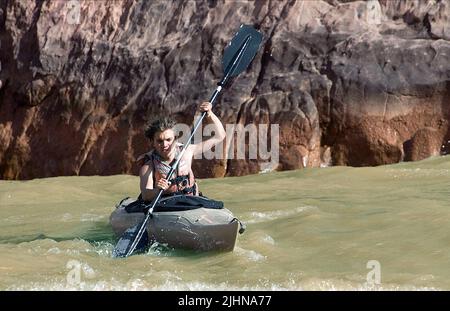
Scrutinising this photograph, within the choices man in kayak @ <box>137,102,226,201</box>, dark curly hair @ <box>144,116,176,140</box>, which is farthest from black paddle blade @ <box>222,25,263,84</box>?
dark curly hair @ <box>144,116,176,140</box>

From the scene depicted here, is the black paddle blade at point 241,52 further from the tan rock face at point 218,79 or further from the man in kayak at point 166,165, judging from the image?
the tan rock face at point 218,79

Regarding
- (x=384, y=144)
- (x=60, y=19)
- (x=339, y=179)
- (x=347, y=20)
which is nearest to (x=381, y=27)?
(x=347, y=20)

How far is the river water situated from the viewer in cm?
638

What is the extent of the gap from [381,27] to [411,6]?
1.59 feet

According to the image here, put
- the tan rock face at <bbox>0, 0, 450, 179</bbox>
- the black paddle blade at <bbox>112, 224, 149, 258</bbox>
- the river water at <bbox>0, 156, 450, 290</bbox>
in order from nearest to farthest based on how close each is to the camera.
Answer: the river water at <bbox>0, 156, 450, 290</bbox>
the black paddle blade at <bbox>112, 224, 149, 258</bbox>
the tan rock face at <bbox>0, 0, 450, 179</bbox>

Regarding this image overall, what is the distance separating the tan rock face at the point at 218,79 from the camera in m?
11.6

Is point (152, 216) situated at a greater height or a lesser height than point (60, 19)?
lesser

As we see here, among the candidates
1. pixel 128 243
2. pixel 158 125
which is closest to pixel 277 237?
pixel 128 243

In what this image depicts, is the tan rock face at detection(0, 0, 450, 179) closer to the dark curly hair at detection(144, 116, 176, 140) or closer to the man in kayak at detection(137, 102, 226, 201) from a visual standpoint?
the man in kayak at detection(137, 102, 226, 201)

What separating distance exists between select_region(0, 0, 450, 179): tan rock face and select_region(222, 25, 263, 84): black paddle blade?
276cm

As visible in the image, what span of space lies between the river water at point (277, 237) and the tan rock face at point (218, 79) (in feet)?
1.99

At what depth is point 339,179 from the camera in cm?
1089

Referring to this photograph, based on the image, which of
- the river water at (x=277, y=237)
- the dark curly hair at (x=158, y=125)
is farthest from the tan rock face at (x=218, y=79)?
the dark curly hair at (x=158, y=125)
